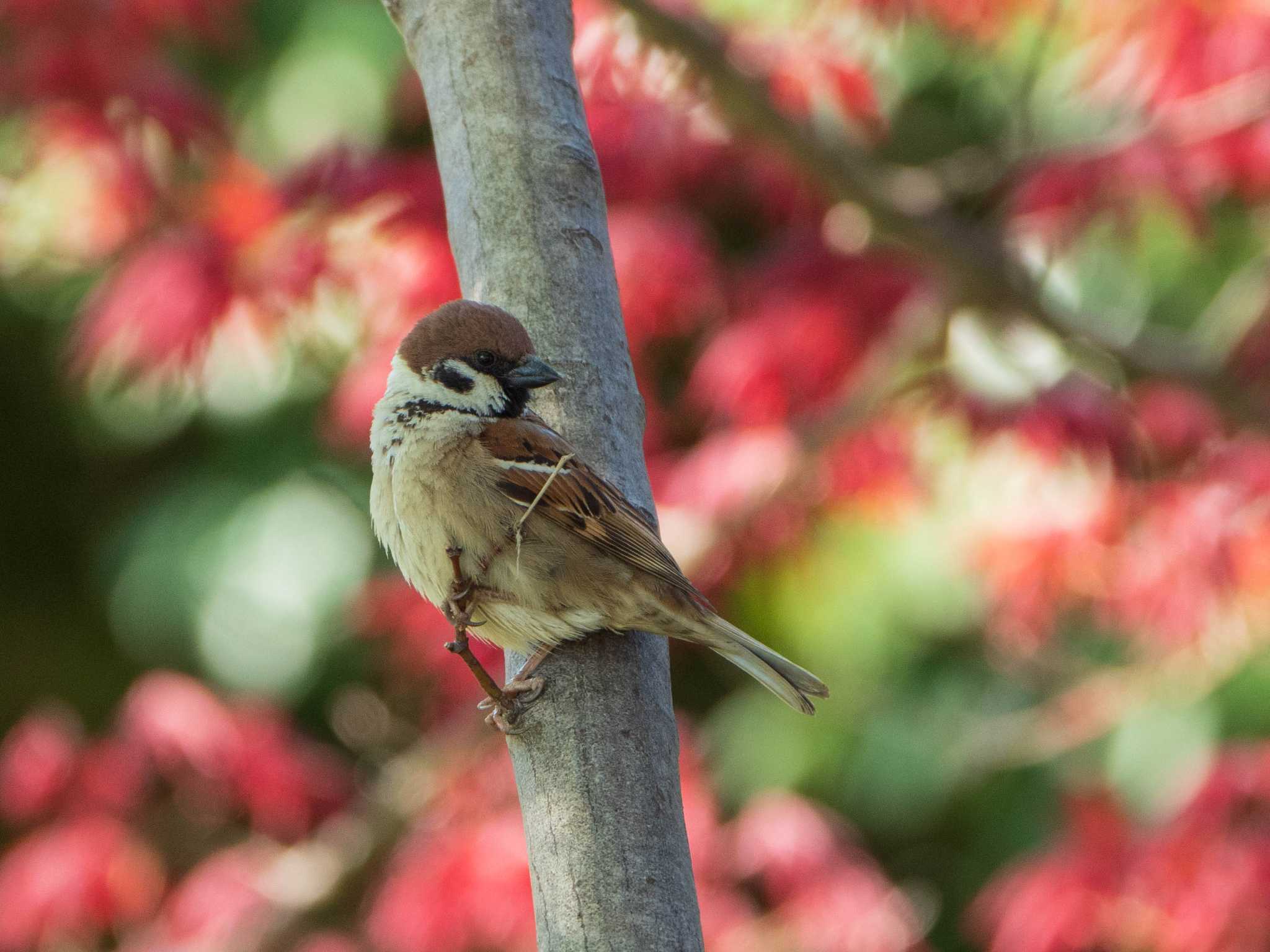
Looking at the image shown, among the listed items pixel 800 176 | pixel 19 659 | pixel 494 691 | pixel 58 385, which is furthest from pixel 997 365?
pixel 19 659

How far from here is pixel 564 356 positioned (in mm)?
1346

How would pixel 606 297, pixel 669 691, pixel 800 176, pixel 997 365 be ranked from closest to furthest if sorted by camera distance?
pixel 669 691 → pixel 606 297 → pixel 800 176 → pixel 997 365

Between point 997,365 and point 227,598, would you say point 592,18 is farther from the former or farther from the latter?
point 227,598

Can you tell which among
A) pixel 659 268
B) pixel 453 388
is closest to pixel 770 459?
pixel 659 268

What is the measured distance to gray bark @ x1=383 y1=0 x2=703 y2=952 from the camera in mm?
1123

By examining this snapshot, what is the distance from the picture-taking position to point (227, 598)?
371cm

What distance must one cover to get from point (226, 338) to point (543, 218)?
2.28 metres

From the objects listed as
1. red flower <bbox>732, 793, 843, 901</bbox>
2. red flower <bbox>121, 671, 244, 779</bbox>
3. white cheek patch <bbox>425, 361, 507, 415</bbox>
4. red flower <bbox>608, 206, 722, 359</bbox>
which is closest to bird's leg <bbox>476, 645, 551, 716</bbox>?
white cheek patch <bbox>425, 361, 507, 415</bbox>

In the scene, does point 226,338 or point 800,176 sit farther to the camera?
point 226,338

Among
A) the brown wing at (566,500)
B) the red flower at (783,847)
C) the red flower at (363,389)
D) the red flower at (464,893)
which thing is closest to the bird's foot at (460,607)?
the brown wing at (566,500)

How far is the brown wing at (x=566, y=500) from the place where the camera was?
143cm

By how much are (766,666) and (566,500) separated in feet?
0.99

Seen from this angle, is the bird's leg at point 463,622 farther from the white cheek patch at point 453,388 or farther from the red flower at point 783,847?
the red flower at point 783,847

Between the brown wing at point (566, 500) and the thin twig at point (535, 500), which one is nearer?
the thin twig at point (535, 500)
